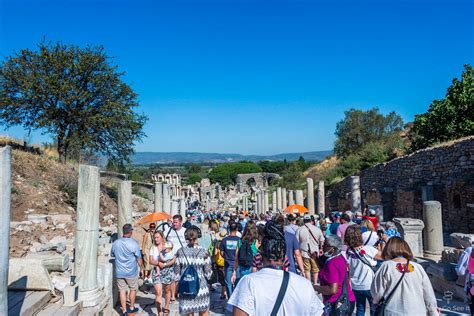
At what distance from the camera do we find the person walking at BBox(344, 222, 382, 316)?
537 centimetres

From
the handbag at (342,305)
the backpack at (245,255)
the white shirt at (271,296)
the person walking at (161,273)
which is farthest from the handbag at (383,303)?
the person walking at (161,273)

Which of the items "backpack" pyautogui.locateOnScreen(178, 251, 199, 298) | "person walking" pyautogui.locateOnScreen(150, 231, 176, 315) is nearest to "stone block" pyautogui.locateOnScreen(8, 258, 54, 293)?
"person walking" pyautogui.locateOnScreen(150, 231, 176, 315)

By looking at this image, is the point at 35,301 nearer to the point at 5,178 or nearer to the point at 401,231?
the point at 5,178

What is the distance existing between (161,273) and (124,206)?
4221 millimetres

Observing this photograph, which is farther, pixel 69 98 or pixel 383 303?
pixel 69 98

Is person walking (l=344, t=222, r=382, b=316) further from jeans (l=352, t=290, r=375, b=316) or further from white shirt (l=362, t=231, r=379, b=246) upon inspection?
white shirt (l=362, t=231, r=379, b=246)

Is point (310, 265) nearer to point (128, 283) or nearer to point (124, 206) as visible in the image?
point (128, 283)

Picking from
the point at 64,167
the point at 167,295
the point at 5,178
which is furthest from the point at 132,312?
the point at 64,167

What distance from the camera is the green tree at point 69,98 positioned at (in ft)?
75.3

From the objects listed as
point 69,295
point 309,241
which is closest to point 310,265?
point 309,241

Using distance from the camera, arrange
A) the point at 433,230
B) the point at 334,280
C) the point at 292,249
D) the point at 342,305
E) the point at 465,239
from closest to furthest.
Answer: the point at 334,280 → the point at 342,305 → the point at 465,239 → the point at 292,249 → the point at 433,230

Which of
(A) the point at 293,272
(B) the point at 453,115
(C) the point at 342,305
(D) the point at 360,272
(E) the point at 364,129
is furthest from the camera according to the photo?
(E) the point at 364,129

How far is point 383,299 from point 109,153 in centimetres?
2405

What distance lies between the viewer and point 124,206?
10750 millimetres
